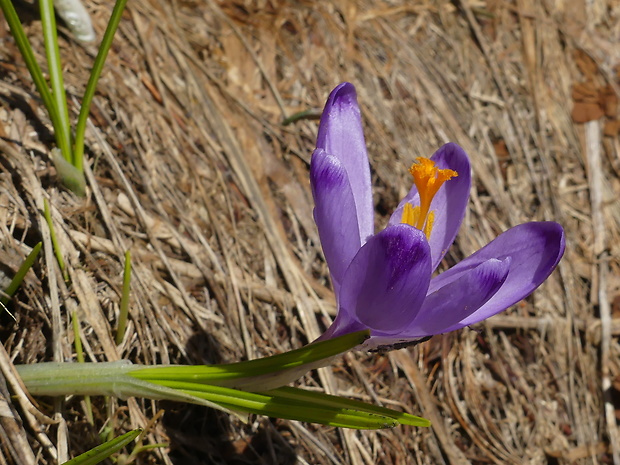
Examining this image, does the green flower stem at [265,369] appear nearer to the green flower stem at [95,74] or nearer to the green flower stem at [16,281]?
the green flower stem at [16,281]

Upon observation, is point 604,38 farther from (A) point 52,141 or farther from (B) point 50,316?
(B) point 50,316

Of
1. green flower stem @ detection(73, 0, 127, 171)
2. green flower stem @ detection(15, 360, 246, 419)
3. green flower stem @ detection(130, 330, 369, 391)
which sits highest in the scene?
green flower stem @ detection(73, 0, 127, 171)

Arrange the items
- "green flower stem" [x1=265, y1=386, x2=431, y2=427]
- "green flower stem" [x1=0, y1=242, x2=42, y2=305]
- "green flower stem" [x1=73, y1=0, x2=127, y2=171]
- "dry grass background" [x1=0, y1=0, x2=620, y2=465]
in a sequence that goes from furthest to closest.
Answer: "dry grass background" [x1=0, y1=0, x2=620, y2=465], "green flower stem" [x1=73, y1=0, x2=127, y2=171], "green flower stem" [x1=0, y1=242, x2=42, y2=305], "green flower stem" [x1=265, y1=386, x2=431, y2=427]

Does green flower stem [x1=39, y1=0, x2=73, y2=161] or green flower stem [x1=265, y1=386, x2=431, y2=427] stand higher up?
green flower stem [x1=39, y1=0, x2=73, y2=161]

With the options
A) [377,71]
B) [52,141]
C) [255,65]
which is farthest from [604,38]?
[52,141]

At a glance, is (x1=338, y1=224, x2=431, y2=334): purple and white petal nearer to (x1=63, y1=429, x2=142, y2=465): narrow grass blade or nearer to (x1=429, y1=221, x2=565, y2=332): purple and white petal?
(x1=429, y1=221, x2=565, y2=332): purple and white petal

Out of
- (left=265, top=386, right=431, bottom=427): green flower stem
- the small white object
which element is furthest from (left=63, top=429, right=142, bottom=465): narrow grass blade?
the small white object

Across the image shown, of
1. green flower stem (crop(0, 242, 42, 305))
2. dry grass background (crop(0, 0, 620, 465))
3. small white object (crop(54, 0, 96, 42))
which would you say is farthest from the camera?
small white object (crop(54, 0, 96, 42))
